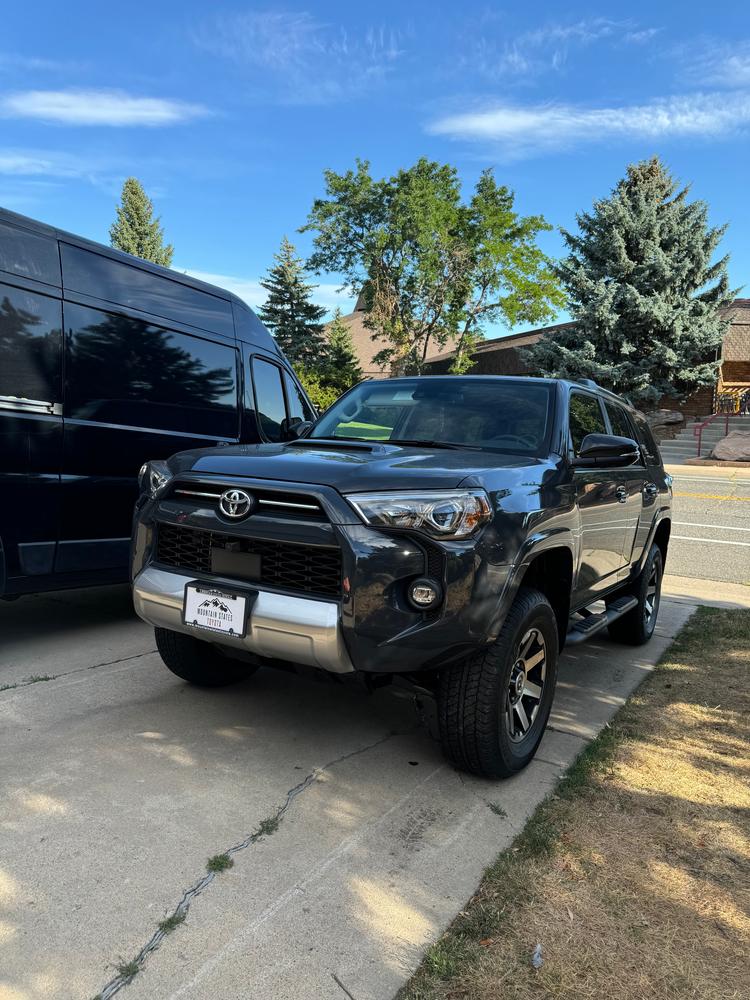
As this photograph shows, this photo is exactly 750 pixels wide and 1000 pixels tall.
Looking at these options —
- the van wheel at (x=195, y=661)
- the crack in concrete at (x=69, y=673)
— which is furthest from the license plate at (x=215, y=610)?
the crack in concrete at (x=69, y=673)

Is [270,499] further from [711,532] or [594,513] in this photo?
[711,532]

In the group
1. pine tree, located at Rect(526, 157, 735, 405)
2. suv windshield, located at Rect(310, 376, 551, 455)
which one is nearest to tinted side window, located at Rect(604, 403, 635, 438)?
suv windshield, located at Rect(310, 376, 551, 455)

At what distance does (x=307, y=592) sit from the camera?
2902 millimetres

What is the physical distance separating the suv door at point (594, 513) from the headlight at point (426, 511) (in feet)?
3.69

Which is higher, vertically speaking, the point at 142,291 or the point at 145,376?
the point at 142,291

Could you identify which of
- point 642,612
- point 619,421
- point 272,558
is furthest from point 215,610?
point 642,612

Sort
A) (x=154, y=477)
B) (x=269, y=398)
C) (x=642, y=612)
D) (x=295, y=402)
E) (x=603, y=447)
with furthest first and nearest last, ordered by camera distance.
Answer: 1. (x=295, y=402)
2. (x=269, y=398)
3. (x=642, y=612)
4. (x=603, y=447)
5. (x=154, y=477)

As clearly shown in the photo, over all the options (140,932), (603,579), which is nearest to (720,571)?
(603,579)

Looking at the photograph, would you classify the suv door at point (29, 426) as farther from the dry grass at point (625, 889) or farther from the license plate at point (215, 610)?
the dry grass at point (625, 889)

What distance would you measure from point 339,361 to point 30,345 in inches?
1535

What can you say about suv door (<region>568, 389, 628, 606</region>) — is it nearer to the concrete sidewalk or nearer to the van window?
the van window

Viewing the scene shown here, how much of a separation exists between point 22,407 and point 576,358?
25.3m

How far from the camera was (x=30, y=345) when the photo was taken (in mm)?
4219

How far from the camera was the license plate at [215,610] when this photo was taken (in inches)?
117
